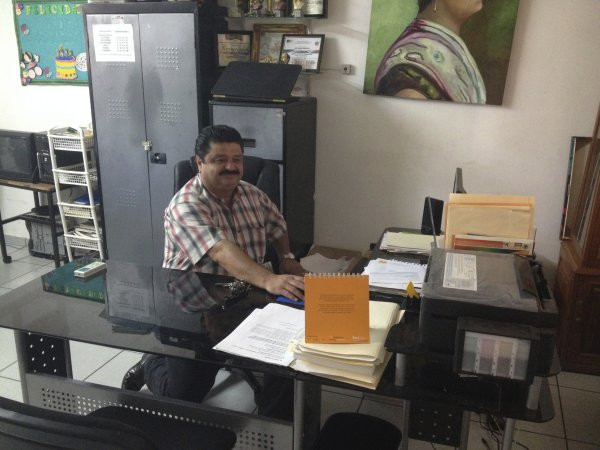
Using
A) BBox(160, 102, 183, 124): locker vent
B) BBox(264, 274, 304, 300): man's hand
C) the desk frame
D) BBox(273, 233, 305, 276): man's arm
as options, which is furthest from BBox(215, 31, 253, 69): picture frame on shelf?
BBox(264, 274, 304, 300): man's hand

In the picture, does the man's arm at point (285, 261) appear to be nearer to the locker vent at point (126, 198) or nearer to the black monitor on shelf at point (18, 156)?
the locker vent at point (126, 198)

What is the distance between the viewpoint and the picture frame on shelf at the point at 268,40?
3189 mm

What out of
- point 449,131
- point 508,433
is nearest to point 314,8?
point 449,131

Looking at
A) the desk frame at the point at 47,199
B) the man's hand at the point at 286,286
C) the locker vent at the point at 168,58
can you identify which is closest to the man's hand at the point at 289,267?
the man's hand at the point at 286,286

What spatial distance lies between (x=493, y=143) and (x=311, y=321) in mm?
2171

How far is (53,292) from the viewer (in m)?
1.71

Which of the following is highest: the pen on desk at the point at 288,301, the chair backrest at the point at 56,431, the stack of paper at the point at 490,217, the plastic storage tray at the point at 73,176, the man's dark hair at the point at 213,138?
the man's dark hair at the point at 213,138

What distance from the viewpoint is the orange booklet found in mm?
1226

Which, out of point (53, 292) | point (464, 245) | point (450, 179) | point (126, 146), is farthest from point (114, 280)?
point (450, 179)

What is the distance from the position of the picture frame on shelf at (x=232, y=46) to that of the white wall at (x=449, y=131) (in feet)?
1.44

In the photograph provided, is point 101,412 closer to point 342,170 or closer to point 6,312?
point 6,312

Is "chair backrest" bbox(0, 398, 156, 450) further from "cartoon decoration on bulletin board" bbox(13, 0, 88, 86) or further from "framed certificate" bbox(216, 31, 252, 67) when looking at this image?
"cartoon decoration on bulletin board" bbox(13, 0, 88, 86)

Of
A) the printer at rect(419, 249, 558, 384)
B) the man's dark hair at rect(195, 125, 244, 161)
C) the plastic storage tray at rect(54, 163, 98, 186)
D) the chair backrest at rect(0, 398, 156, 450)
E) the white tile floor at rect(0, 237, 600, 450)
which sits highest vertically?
the man's dark hair at rect(195, 125, 244, 161)

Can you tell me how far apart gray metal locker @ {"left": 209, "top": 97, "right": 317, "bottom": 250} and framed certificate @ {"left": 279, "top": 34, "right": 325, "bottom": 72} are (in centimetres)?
21
